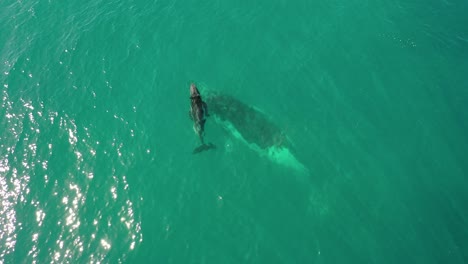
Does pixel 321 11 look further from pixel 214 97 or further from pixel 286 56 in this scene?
pixel 214 97

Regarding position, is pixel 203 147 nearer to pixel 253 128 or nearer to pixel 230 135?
pixel 230 135

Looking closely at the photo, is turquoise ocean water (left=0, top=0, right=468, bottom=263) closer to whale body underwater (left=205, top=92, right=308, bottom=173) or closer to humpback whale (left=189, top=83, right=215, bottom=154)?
whale body underwater (left=205, top=92, right=308, bottom=173)

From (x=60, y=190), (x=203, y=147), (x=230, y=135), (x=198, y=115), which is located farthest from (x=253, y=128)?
(x=60, y=190)

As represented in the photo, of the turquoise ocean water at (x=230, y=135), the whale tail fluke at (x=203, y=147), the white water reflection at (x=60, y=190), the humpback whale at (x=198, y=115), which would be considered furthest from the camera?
the humpback whale at (x=198, y=115)

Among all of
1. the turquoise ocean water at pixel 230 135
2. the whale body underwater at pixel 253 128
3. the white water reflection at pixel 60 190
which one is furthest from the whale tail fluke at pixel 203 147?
the white water reflection at pixel 60 190

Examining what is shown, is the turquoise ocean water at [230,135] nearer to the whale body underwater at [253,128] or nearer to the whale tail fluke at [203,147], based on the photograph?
the whale tail fluke at [203,147]

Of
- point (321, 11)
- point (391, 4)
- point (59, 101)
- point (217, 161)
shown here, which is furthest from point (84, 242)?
point (391, 4)
